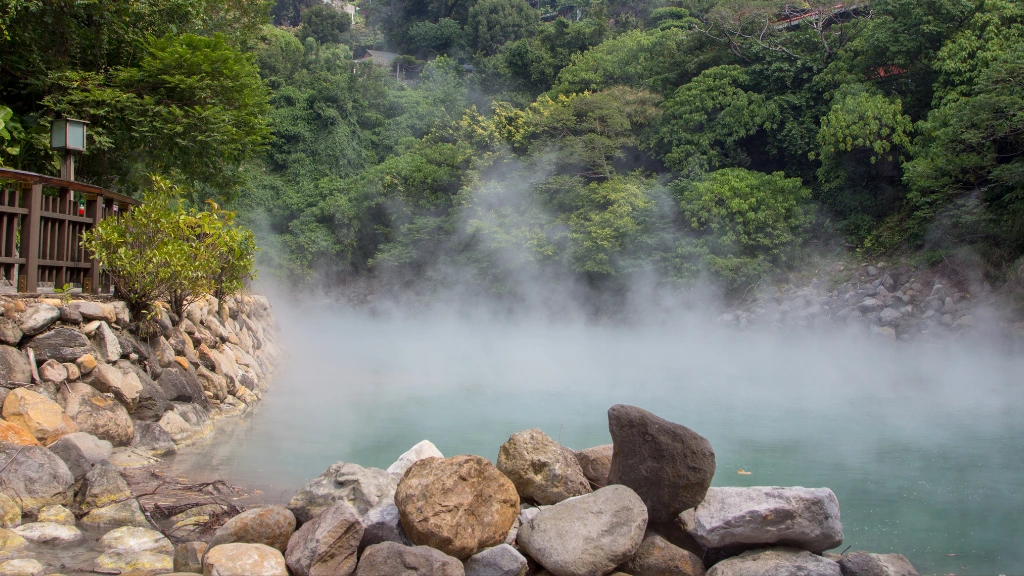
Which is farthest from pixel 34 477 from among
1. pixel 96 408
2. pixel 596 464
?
pixel 596 464

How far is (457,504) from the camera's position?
3844 mm

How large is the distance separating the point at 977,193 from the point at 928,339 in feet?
8.18

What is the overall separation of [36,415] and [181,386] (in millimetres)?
1889

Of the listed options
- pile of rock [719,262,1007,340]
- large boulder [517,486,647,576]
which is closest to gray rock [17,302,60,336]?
large boulder [517,486,647,576]

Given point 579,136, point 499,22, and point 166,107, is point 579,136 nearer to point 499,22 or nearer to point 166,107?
point 166,107

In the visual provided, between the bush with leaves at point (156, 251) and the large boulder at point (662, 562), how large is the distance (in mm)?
4868

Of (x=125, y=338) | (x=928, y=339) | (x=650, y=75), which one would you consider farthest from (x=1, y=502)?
(x=650, y=75)

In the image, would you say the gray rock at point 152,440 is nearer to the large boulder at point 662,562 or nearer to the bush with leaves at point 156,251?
the bush with leaves at point 156,251

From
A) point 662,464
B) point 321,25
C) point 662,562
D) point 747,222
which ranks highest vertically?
point 321,25

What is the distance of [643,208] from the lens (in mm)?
16703

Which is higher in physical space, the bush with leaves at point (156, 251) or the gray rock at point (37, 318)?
the bush with leaves at point (156, 251)

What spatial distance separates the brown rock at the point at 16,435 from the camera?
4.79 meters

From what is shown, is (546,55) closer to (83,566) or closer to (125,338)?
(125,338)

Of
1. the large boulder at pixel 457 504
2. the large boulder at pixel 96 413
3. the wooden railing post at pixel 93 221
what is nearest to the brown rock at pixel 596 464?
the large boulder at pixel 457 504
